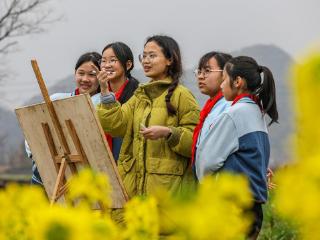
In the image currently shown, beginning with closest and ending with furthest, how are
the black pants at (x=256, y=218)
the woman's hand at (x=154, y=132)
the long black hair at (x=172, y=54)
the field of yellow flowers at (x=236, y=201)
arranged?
1. the field of yellow flowers at (x=236, y=201)
2. the black pants at (x=256, y=218)
3. the woman's hand at (x=154, y=132)
4. the long black hair at (x=172, y=54)

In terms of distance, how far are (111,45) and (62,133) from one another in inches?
31.6

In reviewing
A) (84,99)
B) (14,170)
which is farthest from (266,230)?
(14,170)

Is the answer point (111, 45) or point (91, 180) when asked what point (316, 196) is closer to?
point (91, 180)

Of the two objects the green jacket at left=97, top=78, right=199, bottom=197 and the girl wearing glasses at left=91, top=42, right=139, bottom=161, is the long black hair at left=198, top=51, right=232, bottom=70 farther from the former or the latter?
the girl wearing glasses at left=91, top=42, right=139, bottom=161

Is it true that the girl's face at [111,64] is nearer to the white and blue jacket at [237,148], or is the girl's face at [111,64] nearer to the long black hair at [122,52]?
the long black hair at [122,52]

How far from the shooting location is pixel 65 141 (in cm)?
442

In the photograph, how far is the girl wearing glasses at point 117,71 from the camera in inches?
192

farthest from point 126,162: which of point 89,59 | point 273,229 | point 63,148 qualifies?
point 273,229

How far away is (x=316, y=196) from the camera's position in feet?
3.30

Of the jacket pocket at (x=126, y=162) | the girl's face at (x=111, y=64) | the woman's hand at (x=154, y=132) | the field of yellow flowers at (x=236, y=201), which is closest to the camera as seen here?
the field of yellow flowers at (x=236, y=201)

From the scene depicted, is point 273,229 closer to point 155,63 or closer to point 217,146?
point 155,63

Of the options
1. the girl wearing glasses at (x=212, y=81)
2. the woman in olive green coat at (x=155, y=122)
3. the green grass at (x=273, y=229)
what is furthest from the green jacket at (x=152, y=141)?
the green grass at (x=273, y=229)

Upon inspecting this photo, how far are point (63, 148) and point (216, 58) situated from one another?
3.40ft

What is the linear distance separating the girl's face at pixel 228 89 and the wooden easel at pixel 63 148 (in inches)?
33.6
